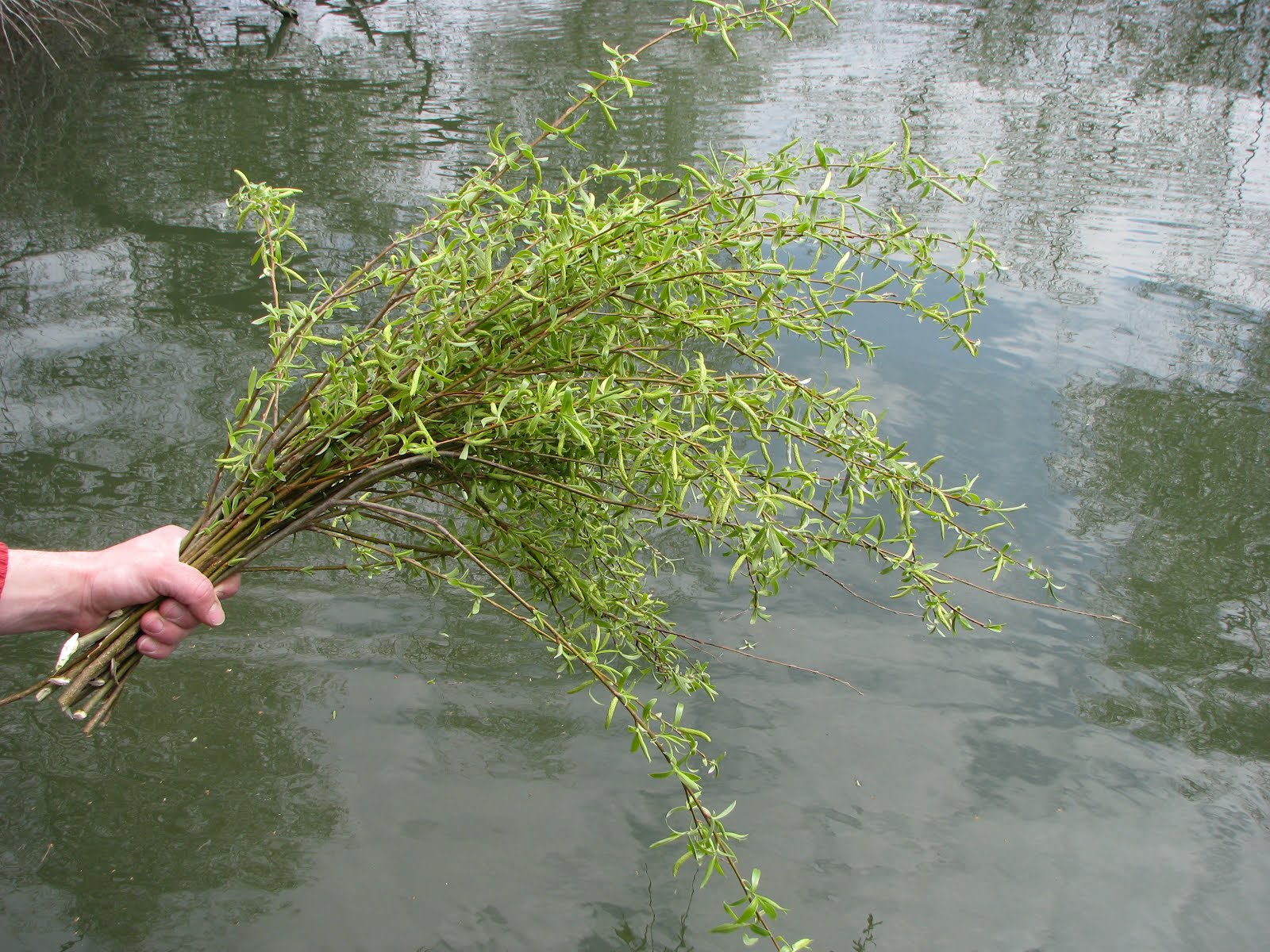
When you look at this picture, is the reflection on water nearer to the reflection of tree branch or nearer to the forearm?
the forearm

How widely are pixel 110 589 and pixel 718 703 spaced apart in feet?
6.68

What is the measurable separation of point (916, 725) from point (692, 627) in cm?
88

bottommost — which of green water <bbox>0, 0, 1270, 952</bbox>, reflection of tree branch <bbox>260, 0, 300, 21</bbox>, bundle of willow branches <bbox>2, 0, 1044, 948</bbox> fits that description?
green water <bbox>0, 0, 1270, 952</bbox>

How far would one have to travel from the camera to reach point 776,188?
2229 mm

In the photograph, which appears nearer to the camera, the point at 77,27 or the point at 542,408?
the point at 542,408

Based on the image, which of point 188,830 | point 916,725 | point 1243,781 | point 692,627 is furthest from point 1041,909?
point 188,830

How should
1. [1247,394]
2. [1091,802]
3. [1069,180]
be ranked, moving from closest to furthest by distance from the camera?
1. [1091,802]
2. [1247,394]
3. [1069,180]

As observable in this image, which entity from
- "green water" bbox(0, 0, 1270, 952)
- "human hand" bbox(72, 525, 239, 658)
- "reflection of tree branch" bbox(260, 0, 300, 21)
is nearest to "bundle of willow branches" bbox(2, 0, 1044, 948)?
"human hand" bbox(72, 525, 239, 658)

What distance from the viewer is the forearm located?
7.32 feet

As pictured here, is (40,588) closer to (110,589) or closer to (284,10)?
(110,589)

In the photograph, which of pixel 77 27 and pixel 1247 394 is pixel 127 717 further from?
pixel 77 27

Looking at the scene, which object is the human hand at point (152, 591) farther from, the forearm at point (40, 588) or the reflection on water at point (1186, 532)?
the reflection on water at point (1186, 532)

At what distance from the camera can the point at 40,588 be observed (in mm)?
2246

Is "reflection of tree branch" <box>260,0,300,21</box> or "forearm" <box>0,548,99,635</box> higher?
"reflection of tree branch" <box>260,0,300,21</box>
